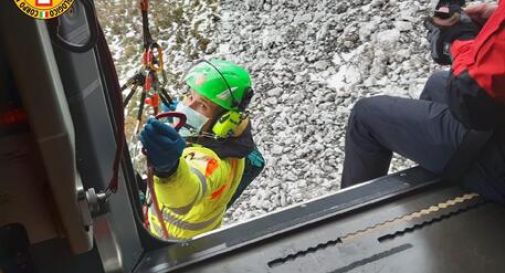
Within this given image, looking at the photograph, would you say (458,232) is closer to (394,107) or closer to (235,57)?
(394,107)

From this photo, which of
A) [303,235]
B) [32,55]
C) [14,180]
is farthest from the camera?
[303,235]

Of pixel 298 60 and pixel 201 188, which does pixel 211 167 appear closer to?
pixel 201 188

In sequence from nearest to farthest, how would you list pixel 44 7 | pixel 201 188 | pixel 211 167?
pixel 44 7
pixel 201 188
pixel 211 167

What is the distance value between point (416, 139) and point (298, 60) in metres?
3.12

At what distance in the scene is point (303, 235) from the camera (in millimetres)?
1350

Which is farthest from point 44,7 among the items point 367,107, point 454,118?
point 367,107

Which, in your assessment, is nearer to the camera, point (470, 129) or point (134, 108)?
point (470, 129)

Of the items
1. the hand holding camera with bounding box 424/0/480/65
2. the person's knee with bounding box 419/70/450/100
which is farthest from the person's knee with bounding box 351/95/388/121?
the hand holding camera with bounding box 424/0/480/65

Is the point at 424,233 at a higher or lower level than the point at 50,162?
lower

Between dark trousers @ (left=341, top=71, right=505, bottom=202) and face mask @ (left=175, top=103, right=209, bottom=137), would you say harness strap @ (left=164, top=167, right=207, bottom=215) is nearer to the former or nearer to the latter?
face mask @ (left=175, top=103, right=209, bottom=137)

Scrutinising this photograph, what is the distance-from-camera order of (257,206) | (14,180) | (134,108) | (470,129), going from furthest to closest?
(134,108), (257,206), (470,129), (14,180)

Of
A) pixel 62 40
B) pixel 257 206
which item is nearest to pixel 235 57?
pixel 257 206

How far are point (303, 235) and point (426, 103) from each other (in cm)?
73

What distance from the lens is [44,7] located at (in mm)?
764
